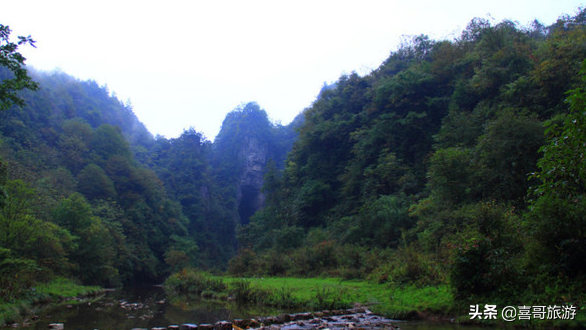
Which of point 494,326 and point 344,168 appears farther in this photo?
point 344,168

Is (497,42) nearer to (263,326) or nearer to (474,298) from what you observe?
(474,298)

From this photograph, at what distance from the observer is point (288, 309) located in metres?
12.1

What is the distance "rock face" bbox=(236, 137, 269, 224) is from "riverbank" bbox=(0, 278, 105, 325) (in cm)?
5865

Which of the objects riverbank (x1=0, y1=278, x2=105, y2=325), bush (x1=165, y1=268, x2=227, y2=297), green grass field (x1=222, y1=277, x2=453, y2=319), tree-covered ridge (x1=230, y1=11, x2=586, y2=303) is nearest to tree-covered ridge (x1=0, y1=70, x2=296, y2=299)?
riverbank (x1=0, y1=278, x2=105, y2=325)

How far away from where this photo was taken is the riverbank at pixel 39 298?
34.5 feet

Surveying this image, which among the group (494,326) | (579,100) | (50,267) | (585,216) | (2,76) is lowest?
(50,267)

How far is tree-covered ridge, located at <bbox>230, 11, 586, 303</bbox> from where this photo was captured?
7781 mm

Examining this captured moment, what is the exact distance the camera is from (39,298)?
16016 millimetres

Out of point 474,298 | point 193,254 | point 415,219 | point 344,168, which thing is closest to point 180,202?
point 193,254

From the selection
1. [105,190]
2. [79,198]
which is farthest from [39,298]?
[105,190]

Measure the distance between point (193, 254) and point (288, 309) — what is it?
47.4m

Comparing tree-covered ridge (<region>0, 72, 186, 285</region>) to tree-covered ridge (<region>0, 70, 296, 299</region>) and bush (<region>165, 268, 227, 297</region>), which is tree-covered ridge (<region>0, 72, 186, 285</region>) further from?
bush (<region>165, 268, 227, 297</region>)

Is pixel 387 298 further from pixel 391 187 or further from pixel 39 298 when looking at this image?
pixel 391 187

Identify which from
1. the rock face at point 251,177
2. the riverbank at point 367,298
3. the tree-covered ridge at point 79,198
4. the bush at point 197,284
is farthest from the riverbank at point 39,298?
the rock face at point 251,177
